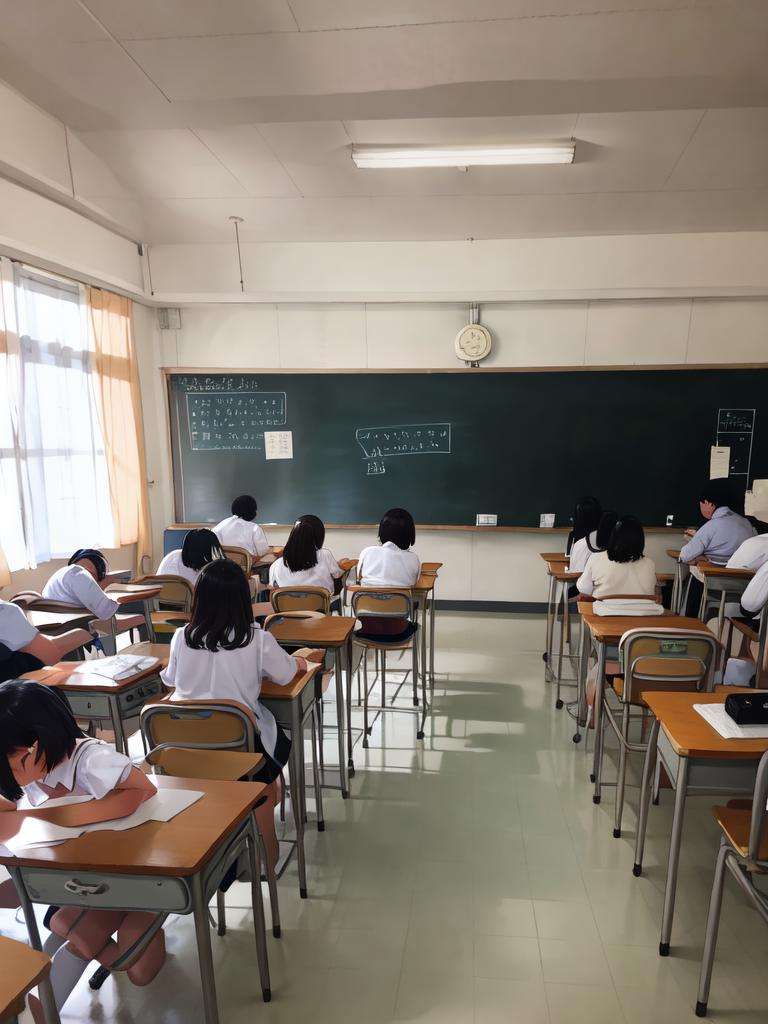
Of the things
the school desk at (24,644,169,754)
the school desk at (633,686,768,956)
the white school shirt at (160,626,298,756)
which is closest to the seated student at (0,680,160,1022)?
the white school shirt at (160,626,298,756)

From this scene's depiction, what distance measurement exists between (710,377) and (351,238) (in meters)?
3.54

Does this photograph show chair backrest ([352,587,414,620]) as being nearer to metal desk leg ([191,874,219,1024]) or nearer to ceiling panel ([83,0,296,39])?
metal desk leg ([191,874,219,1024])

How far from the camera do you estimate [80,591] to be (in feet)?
10.5

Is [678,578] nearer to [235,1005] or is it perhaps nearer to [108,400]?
[235,1005]

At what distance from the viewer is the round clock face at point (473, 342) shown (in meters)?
5.52

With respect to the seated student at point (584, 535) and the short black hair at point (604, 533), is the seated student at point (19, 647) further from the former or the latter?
the short black hair at point (604, 533)

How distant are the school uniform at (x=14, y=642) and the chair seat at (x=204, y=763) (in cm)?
118

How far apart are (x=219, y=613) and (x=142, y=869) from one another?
36.1 inches

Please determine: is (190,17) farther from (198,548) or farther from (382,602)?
(382,602)

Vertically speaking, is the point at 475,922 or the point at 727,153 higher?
the point at 727,153

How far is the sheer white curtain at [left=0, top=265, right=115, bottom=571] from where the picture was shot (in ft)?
13.5

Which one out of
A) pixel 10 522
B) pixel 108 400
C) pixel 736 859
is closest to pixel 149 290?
pixel 108 400

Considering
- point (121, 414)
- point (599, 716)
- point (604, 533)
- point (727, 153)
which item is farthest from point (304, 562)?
point (727, 153)

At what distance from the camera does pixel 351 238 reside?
17.5ft
